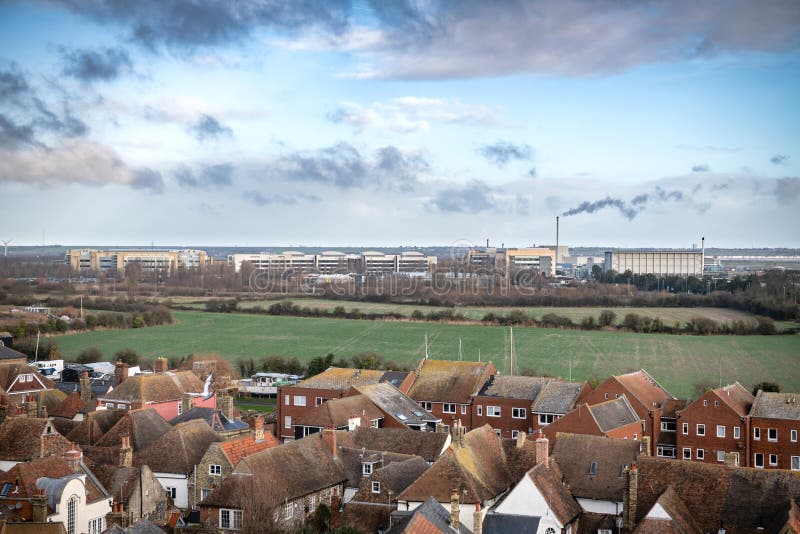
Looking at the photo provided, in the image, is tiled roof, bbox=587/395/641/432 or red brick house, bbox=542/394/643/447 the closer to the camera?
red brick house, bbox=542/394/643/447

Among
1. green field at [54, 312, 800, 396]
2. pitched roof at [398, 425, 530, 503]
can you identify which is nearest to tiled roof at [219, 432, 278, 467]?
pitched roof at [398, 425, 530, 503]

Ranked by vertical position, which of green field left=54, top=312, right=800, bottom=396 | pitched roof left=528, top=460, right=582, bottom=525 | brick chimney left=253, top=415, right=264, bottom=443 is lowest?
green field left=54, top=312, right=800, bottom=396

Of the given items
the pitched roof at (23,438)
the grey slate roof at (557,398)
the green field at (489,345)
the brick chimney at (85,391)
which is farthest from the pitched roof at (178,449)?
the green field at (489,345)

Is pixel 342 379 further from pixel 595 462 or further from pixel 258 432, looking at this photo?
pixel 595 462

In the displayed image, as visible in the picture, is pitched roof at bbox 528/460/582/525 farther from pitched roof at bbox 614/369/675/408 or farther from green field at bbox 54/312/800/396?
green field at bbox 54/312/800/396

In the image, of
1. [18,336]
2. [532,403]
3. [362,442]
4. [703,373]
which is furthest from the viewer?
[18,336]

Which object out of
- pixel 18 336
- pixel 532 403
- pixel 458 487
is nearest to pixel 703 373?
pixel 532 403

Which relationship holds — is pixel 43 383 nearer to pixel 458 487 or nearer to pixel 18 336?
pixel 18 336

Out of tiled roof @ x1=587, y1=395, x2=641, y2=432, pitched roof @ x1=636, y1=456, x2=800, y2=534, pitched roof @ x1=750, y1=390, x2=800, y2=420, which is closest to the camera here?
pitched roof @ x1=636, y1=456, x2=800, y2=534
